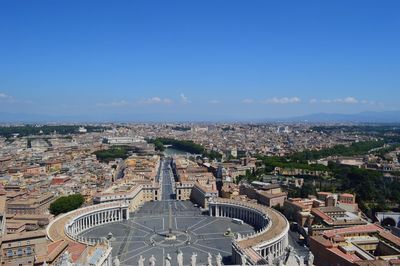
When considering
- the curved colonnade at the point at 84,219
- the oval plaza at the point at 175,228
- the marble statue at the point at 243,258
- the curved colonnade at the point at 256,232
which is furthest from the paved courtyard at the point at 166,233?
the marble statue at the point at 243,258

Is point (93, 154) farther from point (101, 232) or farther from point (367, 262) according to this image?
point (367, 262)

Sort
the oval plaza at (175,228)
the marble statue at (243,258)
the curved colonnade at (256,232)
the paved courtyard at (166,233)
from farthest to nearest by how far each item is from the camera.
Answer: the paved courtyard at (166,233) < the oval plaza at (175,228) < the curved colonnade at (256,232) < the marble statue at (243,258)

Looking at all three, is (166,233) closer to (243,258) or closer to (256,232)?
(256,232)

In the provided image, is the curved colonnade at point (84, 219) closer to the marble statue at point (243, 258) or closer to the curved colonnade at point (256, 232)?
the curved colonnade at point (256, 232)

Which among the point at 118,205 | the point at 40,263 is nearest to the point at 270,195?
the point at 118,205

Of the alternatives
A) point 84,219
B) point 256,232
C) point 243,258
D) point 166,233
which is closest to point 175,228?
point 166,233

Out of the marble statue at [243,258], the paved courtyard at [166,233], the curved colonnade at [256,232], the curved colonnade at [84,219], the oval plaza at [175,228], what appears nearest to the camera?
the marble statue at [243,258]
